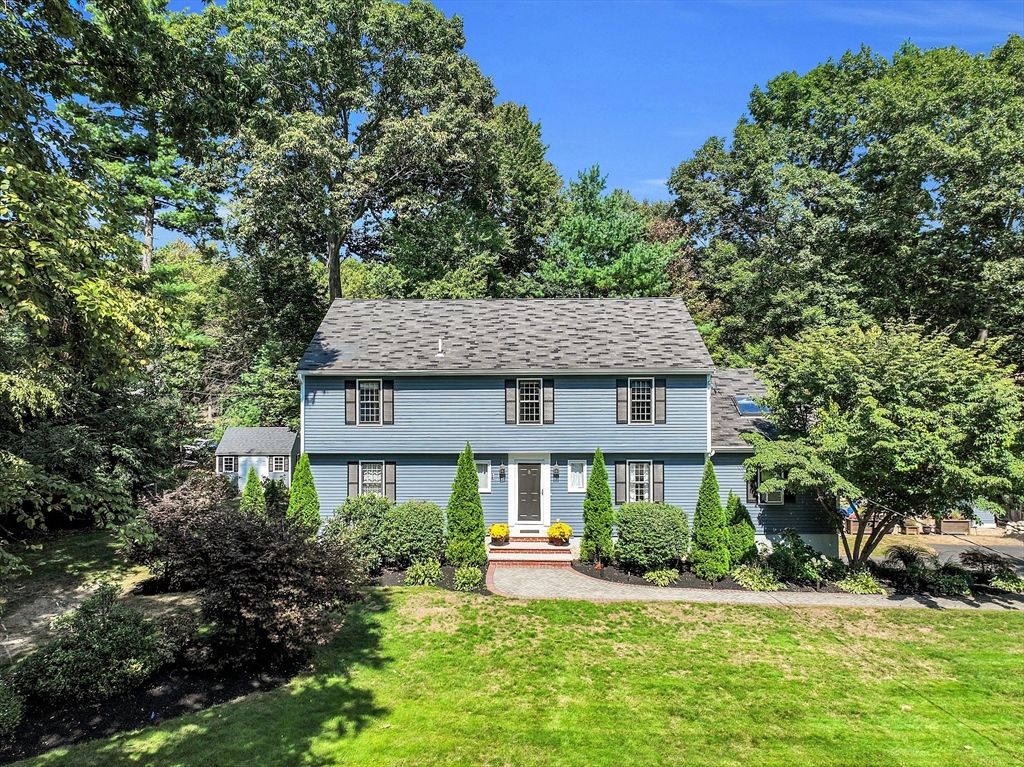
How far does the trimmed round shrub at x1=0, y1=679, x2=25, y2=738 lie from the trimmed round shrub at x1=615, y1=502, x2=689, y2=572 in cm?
1263

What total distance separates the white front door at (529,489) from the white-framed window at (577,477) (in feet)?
2.32

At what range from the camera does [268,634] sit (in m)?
9.04

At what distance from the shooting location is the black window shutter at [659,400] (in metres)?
17.5

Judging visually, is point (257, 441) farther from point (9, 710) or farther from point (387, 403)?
point (9, 710)

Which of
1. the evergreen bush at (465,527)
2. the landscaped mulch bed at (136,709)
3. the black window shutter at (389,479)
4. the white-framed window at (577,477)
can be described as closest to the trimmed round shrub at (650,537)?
the white-framed window at (577,477)

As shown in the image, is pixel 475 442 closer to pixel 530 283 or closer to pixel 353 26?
pixel 530 283

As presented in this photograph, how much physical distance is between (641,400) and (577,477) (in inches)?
132

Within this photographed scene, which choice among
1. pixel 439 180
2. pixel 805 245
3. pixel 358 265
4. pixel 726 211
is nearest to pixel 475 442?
pixel 439 180

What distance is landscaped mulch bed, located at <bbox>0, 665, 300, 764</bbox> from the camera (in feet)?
23.8

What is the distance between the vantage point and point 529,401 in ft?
58.6

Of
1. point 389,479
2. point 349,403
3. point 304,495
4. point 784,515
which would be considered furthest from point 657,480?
point 304,495

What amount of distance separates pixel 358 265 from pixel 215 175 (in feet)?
110

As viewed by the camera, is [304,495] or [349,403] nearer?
[304,495]

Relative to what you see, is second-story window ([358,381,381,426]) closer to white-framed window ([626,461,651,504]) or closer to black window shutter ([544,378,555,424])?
black window shutter ([544,378,555,424])
